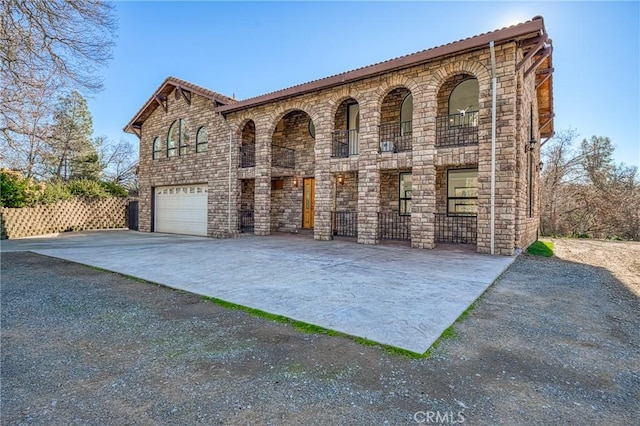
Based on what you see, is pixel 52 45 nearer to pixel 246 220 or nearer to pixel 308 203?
pixel 246 220

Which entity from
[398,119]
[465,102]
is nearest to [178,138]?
[398,119]

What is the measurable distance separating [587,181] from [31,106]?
26677mm

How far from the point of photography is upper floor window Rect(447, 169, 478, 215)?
9.77m

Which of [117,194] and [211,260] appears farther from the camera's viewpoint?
[117,194]

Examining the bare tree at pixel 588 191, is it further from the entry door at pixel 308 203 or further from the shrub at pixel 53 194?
the shrub at pixel 53 194

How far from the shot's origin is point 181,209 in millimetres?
15117

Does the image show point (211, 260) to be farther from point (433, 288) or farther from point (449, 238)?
point (449, 238)

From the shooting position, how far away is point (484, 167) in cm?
775

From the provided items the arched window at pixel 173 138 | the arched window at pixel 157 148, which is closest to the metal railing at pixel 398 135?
the arched window at pixel 173 138

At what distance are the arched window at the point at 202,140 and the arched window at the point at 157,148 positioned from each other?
9.66ft

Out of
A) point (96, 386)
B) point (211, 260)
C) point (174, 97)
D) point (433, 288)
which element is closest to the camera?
point (96, 386)

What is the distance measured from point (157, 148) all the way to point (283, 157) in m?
7.30

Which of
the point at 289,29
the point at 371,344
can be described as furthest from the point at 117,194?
the point at 371,344

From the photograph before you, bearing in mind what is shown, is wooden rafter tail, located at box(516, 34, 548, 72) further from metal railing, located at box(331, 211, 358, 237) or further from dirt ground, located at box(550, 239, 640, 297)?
metal railing, located at box(331, 211, 358, 237)
